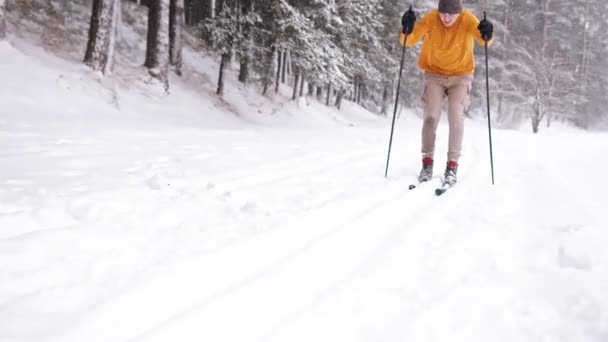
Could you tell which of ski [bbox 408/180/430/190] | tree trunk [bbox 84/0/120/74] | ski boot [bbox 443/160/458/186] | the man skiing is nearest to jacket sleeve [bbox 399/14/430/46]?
the man skiing

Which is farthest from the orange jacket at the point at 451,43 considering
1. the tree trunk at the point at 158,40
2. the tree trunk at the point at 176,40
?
the tree trunk at the point at 176,40

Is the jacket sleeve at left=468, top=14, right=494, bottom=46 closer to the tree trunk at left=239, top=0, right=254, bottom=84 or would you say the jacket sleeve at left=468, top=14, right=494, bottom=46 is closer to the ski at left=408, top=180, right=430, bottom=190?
the ski at left=408, top=180, right=430, bottom=190

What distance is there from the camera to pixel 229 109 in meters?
13.6

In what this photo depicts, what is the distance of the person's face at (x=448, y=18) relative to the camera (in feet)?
13.6

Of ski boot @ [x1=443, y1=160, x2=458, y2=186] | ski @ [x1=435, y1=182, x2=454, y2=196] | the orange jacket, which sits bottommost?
ski @ [x1=435, y1=182, x2=454, y2=196]

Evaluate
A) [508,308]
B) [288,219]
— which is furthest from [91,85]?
[508,308]

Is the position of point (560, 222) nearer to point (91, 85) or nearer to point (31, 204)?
point (31, 204)

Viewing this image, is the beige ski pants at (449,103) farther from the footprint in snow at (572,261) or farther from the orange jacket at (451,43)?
the footprint in snow at (572,261)

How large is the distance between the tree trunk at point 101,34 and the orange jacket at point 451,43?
8.03m

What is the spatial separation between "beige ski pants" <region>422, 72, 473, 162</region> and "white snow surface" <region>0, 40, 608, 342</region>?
44 cm

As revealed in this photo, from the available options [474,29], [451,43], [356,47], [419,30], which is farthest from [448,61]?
[356,47]

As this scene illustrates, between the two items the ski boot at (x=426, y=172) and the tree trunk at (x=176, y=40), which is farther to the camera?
the tree trunk at (x=176, y=40)

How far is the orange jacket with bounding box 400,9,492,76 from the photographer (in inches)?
168

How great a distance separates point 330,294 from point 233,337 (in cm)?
47
